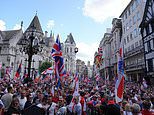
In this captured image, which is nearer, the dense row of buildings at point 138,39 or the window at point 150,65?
the window at point 150,65

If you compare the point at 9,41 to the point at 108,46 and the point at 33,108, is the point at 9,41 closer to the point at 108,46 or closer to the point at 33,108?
the point at 108,46

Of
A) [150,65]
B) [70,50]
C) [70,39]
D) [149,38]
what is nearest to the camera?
[150,65]

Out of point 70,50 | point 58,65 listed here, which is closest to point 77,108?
point 58,65

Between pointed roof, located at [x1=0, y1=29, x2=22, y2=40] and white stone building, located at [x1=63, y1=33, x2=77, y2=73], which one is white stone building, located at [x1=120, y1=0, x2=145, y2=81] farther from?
white stone building, located at [x1=63, y1=33, x2=77, y2=73]

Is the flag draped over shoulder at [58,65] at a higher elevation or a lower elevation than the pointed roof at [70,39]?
lower

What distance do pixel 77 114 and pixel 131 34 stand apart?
1512 inches

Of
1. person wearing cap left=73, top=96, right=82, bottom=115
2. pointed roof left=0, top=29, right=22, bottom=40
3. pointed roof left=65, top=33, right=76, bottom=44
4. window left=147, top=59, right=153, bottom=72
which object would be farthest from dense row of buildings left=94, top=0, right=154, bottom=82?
pointed roof left=65, top=33, right=76, bottom=44

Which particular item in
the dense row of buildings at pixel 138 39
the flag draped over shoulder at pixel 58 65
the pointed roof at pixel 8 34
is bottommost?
the flag draped over shoulder at pixel 58 65

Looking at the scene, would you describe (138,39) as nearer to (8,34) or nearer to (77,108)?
(77,108)

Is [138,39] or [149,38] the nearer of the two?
[149,38]

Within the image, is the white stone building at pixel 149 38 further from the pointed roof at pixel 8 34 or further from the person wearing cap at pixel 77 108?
the pointed roof at pixel 8 34

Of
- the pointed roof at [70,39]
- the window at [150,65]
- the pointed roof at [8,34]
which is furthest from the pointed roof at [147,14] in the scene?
the pointed roof at [70,39]

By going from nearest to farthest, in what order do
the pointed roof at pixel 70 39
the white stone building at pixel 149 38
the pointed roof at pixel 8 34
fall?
the white stone building at pixel 149 38, the pointed roof at pixel 8 34, the pointed roof at pixel 70 39

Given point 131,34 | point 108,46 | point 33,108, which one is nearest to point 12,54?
point 108,46
